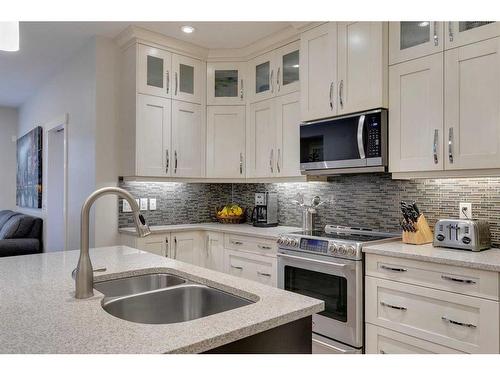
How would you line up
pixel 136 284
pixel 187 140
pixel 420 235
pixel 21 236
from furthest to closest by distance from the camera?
pixel 21 236, pixel 187 140, pixel 420 235, pixel 136 284

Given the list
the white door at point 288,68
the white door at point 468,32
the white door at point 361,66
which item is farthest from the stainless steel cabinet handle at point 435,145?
the white door at point 288,68

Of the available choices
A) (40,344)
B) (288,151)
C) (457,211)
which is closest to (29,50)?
(288,151)

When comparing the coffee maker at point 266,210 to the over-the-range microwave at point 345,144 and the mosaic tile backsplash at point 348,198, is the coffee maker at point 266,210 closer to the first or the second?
the mosaic tile backsplash at point 348,198

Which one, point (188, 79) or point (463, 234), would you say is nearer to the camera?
point (463, 234)

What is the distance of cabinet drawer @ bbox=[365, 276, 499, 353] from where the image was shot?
1861mm

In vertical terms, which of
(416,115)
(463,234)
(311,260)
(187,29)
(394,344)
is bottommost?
(394,344)

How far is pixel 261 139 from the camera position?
3.58 m

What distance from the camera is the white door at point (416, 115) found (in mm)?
2357

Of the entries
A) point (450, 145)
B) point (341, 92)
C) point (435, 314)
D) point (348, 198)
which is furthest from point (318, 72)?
point (435, 314)

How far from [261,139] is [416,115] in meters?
1.47

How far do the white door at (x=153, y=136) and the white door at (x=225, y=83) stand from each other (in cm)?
49

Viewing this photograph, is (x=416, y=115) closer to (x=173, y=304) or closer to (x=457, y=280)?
(x=457, y=280)

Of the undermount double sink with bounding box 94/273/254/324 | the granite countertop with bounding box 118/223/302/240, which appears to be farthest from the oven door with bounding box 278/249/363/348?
the undermount double sink with bounding box 94/273/254/324

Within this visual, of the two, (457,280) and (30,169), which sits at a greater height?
(30,169)
